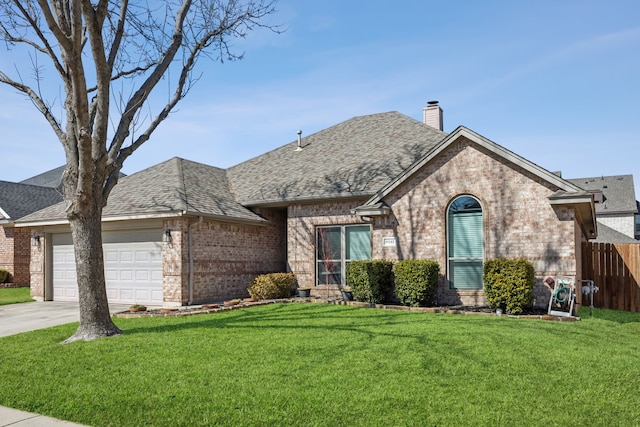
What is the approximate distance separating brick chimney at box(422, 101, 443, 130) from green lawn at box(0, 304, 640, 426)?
41.7 feet

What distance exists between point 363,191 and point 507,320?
20.4 ft

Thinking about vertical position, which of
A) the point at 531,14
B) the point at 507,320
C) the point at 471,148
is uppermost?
the point at 531,14

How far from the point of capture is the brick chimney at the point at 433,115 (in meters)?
21.8

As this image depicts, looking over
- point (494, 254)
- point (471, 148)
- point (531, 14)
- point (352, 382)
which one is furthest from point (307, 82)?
point (352, 382)

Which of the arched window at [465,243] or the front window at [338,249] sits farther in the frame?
the front window at [338,249]

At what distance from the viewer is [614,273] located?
15570mm

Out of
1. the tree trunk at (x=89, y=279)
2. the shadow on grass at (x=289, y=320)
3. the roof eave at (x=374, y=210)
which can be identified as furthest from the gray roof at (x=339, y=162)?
the tree trunk at (x=89, y=279)

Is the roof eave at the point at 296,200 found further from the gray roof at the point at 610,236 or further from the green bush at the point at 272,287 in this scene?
the gray roof at the point at 610,236

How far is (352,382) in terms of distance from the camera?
20.6 feet

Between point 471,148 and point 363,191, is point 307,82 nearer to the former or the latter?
point 363,191

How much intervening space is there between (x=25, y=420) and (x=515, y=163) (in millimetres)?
11584

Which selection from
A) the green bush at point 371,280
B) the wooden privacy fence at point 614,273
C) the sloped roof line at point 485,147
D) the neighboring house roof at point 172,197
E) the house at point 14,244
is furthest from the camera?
the house at point 14,244

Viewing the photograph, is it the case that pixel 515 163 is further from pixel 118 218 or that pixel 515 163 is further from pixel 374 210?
pixel 118 218

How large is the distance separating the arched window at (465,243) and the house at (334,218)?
28 millimetres
